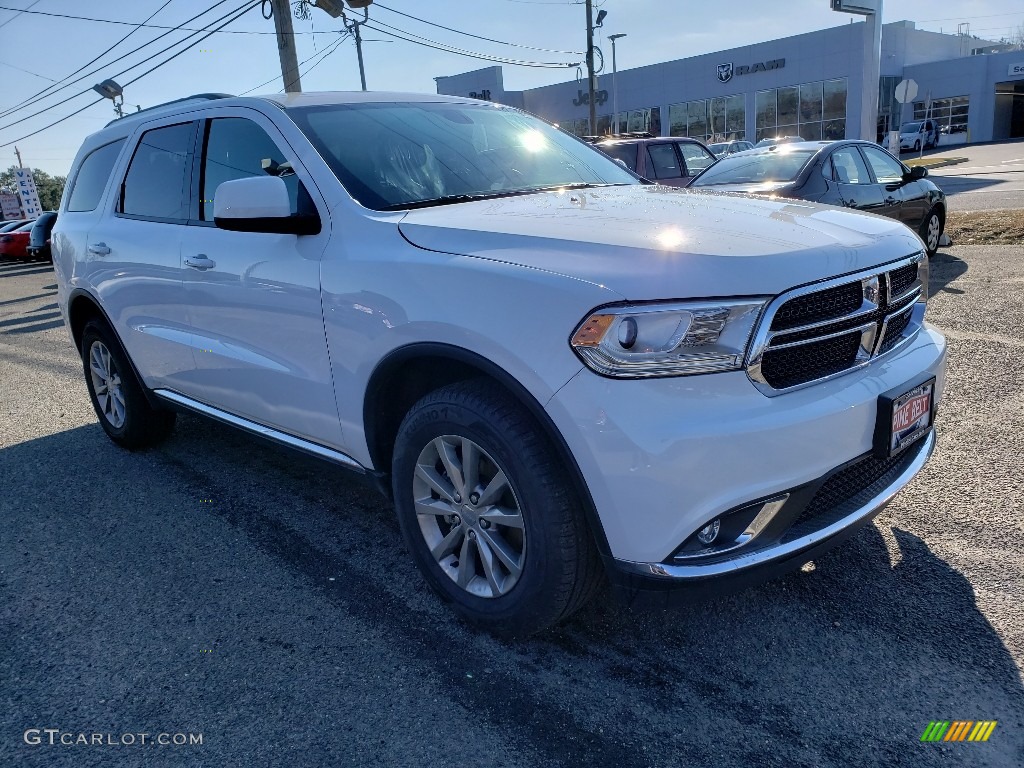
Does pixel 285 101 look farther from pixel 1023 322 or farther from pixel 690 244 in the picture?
pixel 1023 322

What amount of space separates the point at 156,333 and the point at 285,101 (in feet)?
4.87

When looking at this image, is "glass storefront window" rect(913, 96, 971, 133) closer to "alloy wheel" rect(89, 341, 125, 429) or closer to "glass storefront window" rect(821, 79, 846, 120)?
"glass storefront window" rect(821, 79, 846, 120)

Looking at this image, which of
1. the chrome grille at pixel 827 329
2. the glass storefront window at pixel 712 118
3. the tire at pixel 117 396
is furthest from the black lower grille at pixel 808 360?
the glass storefront window at pixel 712 118

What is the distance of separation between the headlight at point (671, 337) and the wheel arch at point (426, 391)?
0.26m

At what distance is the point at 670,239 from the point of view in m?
2.33

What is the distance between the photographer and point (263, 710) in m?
2.44

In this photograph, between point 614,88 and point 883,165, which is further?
point 614,88

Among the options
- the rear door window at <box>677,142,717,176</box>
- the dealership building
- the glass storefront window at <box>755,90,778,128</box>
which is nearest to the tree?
the dealership building

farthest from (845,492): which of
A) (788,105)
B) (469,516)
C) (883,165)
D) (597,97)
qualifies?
(597,97)

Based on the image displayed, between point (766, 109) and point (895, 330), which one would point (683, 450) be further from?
point (766, 109)

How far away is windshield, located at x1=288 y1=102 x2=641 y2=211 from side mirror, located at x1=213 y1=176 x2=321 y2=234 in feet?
0.77

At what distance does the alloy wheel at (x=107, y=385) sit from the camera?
16.2 ft

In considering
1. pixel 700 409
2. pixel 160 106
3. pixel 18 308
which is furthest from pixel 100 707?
pixel 18 308

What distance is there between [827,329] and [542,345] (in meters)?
0.86
